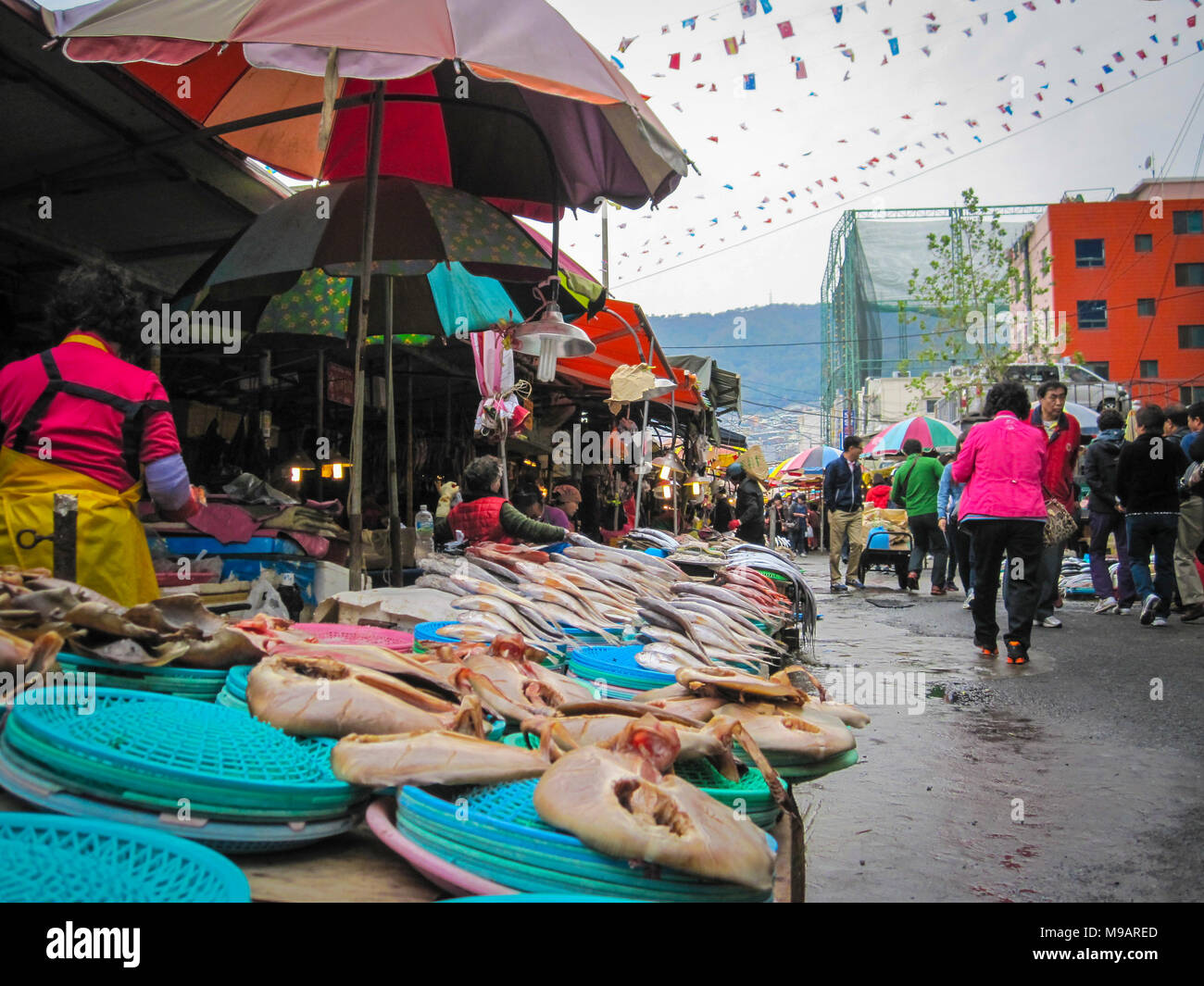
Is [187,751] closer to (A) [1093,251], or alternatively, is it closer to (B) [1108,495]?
(B) [1108,495]

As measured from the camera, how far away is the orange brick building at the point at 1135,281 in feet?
145

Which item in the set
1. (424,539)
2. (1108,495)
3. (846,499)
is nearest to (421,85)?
(424,539)

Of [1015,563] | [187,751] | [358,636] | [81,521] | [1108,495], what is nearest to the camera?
[187,751]

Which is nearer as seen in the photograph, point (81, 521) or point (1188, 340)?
point (81, 521)

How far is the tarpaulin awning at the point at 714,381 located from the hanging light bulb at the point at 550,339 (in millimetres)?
8215

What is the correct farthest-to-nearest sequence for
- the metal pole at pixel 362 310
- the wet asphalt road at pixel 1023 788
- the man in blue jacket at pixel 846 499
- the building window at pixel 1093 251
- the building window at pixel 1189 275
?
the building window at pixel 1093 251
the building window at pixel 1189 275
the man in blue jacket at pixel 846 499
the metal pole at pixel 362 310
the wet asphalt road at pixel 1023 788

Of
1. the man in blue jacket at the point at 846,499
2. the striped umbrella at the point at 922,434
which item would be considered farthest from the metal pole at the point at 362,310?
the striped umbrella at the point at 922,434

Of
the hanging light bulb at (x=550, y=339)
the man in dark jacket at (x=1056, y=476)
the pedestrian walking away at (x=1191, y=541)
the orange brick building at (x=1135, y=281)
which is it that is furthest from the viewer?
the orange brick building at (x=1135, y=281)

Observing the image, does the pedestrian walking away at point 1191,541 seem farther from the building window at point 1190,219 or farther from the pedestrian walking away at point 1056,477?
the building window at point 1190,219

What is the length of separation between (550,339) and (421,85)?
6.24ft

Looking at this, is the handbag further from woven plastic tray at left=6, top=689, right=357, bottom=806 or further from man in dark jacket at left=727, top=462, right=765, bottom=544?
woven plastic tray at left=6, top=689, right=357, bottom=806

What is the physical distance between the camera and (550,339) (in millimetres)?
6305
